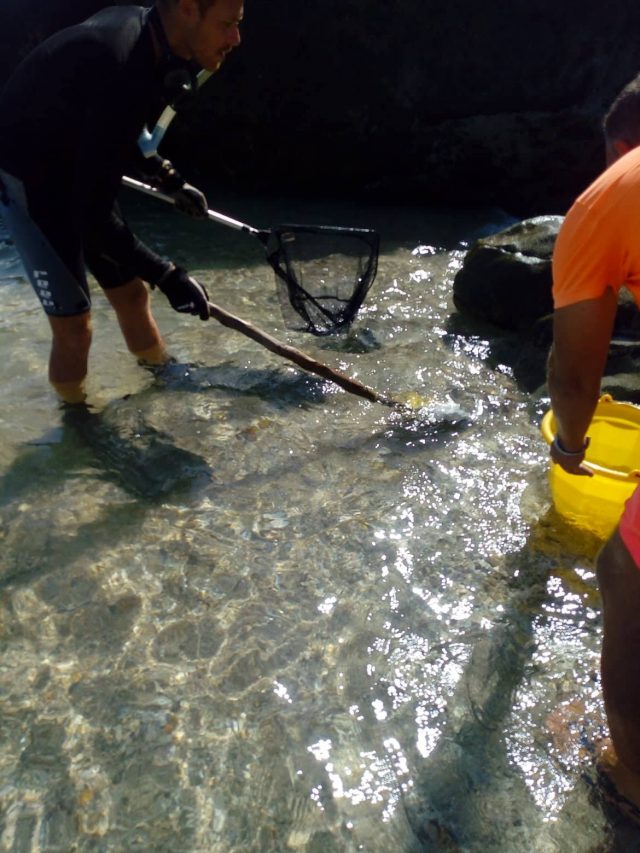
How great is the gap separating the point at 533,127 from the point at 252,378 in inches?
182

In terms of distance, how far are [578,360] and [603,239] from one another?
0.33m

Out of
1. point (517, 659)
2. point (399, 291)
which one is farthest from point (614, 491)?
point (399, 291)

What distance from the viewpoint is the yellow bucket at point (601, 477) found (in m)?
3.12

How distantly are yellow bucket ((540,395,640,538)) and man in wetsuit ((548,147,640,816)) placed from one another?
2.94 feet

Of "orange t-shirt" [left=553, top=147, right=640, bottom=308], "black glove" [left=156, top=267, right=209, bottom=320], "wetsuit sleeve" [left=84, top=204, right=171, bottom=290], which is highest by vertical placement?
"orange t-shirt" [left=553, top=147, right=640, bottom=308]

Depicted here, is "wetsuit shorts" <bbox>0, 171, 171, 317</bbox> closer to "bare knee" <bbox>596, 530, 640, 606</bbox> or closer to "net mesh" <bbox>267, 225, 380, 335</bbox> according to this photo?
"net mesh" <bbox>267, 225, 380, 335</bbox>

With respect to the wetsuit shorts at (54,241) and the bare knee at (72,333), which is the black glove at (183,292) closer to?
the wetsuit shorts at (54,241)

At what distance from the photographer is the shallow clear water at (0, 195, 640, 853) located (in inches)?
94.9

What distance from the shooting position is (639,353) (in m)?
4.67

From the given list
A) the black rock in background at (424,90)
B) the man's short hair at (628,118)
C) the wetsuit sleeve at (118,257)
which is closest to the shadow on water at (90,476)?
the wetsuit sleeve at (118,257)

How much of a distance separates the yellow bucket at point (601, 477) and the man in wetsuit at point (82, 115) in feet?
6.91

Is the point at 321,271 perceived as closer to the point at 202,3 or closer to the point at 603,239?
the point at 202,3

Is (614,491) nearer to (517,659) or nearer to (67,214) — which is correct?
(517,659)

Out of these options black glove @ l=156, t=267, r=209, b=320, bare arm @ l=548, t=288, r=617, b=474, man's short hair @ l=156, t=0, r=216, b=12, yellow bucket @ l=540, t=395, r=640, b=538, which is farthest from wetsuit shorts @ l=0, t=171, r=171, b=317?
bare arm @ l=548, t=288, r=617, b=474
